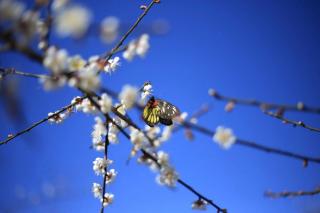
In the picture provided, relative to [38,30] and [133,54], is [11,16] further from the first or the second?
[133,54]

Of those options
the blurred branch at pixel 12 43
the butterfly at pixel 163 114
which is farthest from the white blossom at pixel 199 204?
the blurred branch at pixel 12 43

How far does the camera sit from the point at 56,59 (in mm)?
1734

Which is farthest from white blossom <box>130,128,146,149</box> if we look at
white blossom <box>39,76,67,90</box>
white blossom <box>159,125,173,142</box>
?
white blossom <box>39,76,67,90</box>

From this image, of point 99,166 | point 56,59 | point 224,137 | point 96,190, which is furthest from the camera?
point 96,190

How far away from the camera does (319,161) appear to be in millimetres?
1876

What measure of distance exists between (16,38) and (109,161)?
2079 mm

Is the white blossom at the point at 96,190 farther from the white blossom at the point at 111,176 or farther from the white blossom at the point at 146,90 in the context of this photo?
the white blossom at the point at 146,90

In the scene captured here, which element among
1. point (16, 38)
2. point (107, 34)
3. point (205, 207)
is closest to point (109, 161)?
point (205, 207)

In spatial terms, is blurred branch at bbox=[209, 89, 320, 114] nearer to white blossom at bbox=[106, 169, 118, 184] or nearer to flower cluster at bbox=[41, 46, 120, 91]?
flower cluster at bbox=[41, 46, 120, 91]

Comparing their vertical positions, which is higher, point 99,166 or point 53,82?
point 99,166

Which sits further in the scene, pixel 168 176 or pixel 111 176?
pixel 111 176

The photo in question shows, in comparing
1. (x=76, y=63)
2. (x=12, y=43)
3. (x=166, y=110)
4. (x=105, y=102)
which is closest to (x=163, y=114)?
(x=166, y=110)

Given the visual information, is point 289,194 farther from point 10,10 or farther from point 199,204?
point 10,10

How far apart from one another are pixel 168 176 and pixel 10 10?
140cm
